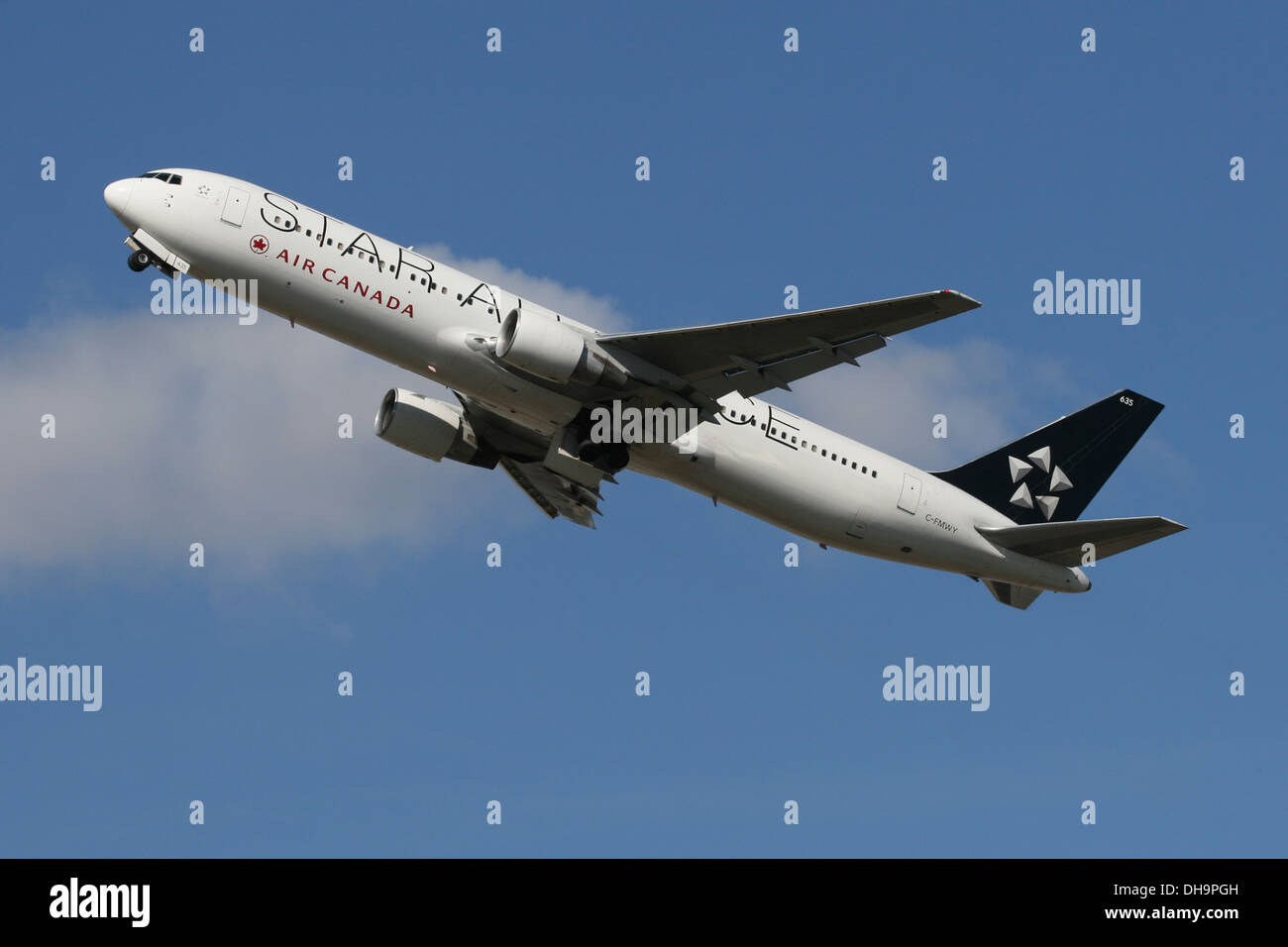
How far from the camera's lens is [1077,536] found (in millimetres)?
42594

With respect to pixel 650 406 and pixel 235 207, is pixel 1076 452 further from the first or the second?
pixel 235 207

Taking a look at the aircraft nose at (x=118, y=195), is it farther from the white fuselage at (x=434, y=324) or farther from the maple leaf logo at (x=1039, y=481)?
the maple leaf logo at (x=1039, y=481)

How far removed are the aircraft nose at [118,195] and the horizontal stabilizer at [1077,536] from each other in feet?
81.9

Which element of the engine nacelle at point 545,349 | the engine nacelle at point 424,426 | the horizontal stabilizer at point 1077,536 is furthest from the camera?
the engine nacelle at point 424,426

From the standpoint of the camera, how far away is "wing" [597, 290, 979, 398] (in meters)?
35.9

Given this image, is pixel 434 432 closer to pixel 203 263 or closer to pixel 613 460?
pixel 613 460

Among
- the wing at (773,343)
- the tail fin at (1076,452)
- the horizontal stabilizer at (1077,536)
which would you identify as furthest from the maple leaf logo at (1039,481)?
the wing at (773,343)

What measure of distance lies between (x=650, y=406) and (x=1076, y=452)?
15.4 meters

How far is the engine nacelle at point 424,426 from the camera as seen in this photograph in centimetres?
4322

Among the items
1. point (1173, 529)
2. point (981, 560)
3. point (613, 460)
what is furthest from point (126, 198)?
point (1173, 529)

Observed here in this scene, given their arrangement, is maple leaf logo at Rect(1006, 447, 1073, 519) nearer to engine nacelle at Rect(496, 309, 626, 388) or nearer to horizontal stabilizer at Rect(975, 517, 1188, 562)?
horizontal stabilizer at Rect(975, 517, 1188, 562)

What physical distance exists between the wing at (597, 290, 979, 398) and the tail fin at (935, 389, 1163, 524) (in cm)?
1071

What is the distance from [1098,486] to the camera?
156ft

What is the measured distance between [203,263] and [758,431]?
49.5 ft
